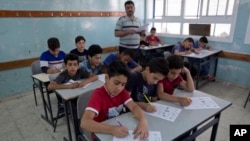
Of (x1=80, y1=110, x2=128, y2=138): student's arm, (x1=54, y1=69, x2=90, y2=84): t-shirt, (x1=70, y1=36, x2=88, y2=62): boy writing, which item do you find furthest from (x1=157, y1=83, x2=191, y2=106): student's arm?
(x1=70, y1=36, x2=88, y2=62): boy writing

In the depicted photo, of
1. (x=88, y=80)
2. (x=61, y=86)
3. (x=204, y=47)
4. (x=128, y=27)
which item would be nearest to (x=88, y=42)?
(x=128, y=27)

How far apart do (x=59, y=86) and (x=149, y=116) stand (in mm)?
1096

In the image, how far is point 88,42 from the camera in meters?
4.14

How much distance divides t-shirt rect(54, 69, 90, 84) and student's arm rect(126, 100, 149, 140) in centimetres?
106

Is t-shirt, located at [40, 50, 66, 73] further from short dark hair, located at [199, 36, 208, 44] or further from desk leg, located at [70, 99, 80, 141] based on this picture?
short dark hair, located at [199, 36, 208, 44]

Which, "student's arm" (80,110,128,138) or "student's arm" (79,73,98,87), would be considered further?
"student's arm" (79,73,98,87)

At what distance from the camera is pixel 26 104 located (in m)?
3.03

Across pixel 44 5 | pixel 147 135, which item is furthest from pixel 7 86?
pixel 147 135

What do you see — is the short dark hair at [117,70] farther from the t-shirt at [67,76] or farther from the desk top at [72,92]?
the t-shirt at [67,76]

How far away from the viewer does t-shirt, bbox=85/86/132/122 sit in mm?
1126

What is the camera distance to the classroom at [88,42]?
2488mm

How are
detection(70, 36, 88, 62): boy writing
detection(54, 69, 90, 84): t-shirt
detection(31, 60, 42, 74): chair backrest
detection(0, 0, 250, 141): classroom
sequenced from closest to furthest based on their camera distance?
detection(54, 69, 90, 84): t-shirt, detection(0, 0, 250, 141): classroom, detection(31, 60, 42, 74): chair backrest, detection(70, 36, 88, 62): boy writing

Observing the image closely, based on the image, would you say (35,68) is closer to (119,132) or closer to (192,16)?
(119,132)

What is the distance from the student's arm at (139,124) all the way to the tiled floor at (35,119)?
4.23 feet
